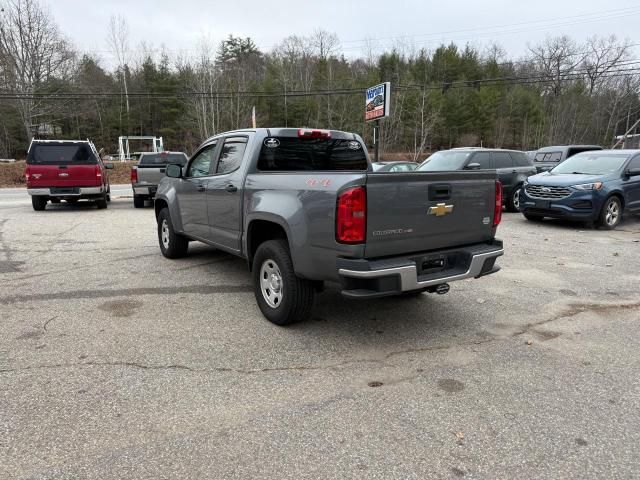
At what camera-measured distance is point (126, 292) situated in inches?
217

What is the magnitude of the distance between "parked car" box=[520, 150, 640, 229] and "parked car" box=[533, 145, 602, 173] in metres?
4.95

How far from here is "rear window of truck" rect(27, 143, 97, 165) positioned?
1317 cm

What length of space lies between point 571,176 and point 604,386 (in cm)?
825

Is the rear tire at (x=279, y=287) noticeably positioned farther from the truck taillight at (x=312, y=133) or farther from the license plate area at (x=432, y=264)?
the truck taillight at (x=312, y=133)

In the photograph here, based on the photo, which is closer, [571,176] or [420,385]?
[420,385]

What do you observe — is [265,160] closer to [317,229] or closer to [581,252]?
[317,229]

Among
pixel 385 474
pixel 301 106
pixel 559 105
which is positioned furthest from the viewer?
pixel 559 105

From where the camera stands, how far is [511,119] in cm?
6203

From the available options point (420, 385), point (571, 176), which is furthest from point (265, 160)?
point (571, 176)

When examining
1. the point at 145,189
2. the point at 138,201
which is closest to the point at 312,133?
the point at 145,189

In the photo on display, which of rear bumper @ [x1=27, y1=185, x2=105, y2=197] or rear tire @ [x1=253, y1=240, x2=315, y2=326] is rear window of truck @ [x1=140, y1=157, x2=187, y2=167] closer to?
rear bumper @ [x1=27, y1=185, x2=105, y2=197]

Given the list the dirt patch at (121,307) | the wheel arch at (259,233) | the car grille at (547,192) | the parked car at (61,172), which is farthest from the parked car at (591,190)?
the parked car at (61,172)

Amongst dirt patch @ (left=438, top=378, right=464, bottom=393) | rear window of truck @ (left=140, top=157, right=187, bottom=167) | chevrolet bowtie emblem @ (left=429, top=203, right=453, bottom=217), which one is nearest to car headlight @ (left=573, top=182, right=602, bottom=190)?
chevrolet bowtie emblem @ (left=429, top=203, right=453, bottom=217)

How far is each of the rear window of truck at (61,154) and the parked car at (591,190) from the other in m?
12.1
